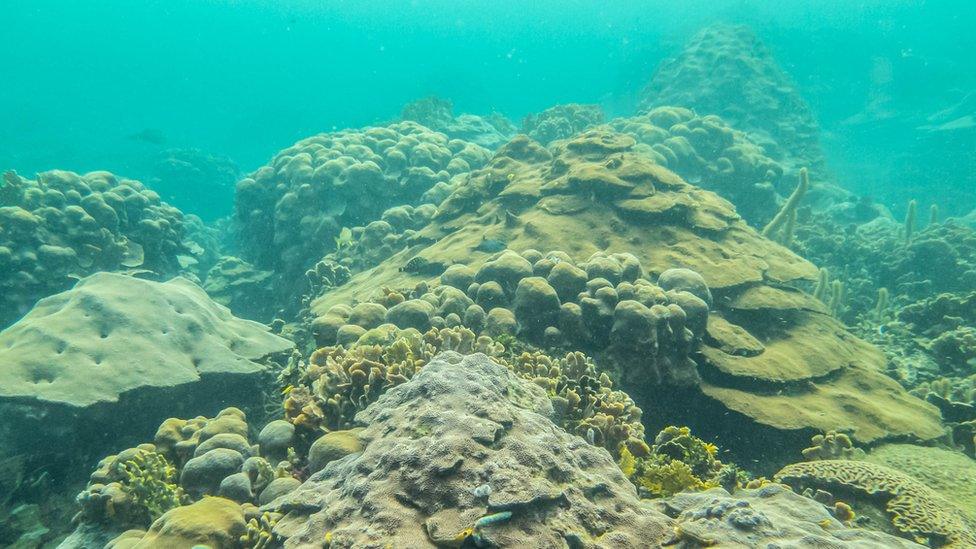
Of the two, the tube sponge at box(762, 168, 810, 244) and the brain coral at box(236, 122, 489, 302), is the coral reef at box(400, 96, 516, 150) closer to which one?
the brain coral at box(236, 122, 489, 302)

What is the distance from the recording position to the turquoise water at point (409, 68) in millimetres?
38344

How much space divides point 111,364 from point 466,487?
5096 mm

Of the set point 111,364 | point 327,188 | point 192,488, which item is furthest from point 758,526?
point 327,188

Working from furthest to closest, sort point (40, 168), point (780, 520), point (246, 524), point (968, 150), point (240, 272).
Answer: point (40, 168), point (968, 150), point (240, 272), point (246, 524), point (780, 520)

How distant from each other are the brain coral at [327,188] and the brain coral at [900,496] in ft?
38.2

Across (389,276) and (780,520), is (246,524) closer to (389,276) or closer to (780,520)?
(780,520)

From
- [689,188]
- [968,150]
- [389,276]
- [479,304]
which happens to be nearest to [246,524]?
[479,304]

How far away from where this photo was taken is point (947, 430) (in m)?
5.99

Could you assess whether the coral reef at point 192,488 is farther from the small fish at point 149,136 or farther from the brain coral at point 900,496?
the small fish at point 149,136

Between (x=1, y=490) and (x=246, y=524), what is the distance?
4.20 m

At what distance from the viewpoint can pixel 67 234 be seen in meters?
10.2

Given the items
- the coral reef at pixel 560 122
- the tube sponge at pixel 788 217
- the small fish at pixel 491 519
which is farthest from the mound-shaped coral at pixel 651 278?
the coral reef at pixel 560 122

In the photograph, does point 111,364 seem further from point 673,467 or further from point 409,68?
point 409,68

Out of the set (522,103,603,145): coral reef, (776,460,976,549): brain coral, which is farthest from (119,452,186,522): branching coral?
(522,103,603,145): coral reef
